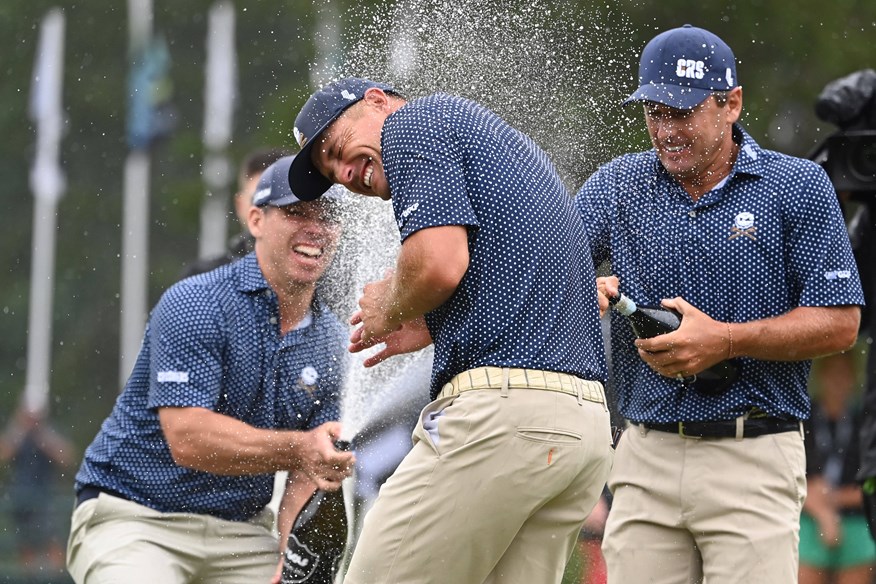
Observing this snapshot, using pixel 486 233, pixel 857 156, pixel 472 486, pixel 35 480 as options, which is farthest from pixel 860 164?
pixel 35 480

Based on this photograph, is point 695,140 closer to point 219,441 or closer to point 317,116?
point 317,116

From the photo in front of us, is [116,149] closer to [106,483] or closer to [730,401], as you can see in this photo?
[106,483]

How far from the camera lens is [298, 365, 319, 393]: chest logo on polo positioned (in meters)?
5.77

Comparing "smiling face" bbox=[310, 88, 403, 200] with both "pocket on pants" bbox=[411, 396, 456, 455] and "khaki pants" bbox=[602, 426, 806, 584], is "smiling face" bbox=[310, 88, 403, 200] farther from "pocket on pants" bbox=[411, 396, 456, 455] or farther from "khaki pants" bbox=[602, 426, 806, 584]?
"khaki pants" bbox=[602, 426, 806, 584]

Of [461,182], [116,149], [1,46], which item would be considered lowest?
[116,149]

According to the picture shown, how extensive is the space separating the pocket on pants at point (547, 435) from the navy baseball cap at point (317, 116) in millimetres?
1075

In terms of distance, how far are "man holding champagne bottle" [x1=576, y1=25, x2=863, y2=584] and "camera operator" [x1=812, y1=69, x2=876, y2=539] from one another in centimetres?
204

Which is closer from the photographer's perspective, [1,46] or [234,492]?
[234,492]

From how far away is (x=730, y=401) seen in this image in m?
4.96

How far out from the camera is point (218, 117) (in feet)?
50.3

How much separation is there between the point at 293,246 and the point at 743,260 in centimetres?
182

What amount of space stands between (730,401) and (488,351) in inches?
46.2

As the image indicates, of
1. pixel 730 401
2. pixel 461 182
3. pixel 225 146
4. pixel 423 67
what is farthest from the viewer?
pixel 225 146

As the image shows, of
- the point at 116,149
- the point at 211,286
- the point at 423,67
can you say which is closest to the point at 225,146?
the point at 116,149
